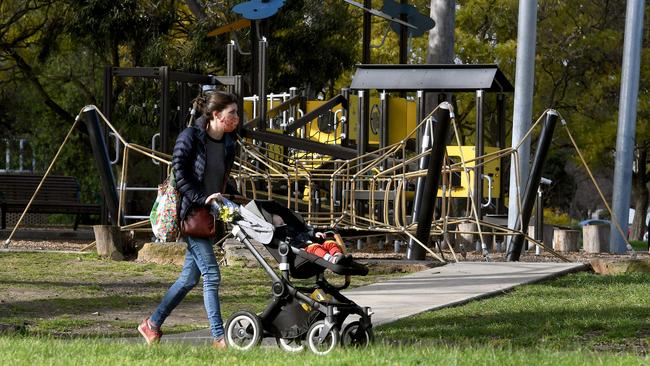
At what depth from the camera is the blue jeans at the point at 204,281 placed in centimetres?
850

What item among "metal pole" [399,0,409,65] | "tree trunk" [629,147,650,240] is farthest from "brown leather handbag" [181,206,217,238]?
"tree trunk" [629,147,650,240]

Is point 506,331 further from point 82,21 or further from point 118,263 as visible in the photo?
point 82,21

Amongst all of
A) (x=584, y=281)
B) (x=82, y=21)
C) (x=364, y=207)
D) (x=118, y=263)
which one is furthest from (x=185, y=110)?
(x=82, y=21)

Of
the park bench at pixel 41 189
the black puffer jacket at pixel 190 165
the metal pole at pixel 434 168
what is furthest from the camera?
the park bench at pixel 41 189

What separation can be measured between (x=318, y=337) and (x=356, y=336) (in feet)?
0.75

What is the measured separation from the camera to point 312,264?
8.21m

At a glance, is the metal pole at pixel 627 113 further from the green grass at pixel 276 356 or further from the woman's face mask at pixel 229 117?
the green grass at pixel 276 356

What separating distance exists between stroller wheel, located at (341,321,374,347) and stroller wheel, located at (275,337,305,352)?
296 millimetres

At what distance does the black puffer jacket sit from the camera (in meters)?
8.41

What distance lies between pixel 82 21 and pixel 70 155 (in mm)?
8288

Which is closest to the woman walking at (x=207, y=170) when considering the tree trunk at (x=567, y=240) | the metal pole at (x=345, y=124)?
the tree trunk at (x=567, y=240)

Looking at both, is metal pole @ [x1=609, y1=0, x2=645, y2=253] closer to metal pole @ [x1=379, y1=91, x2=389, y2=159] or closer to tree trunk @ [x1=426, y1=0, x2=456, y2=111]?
tree trunk @ [x1=426, y1=0, x2=456, y2=111]

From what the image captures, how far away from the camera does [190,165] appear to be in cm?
852

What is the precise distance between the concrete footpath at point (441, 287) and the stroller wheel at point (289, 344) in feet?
2.71
